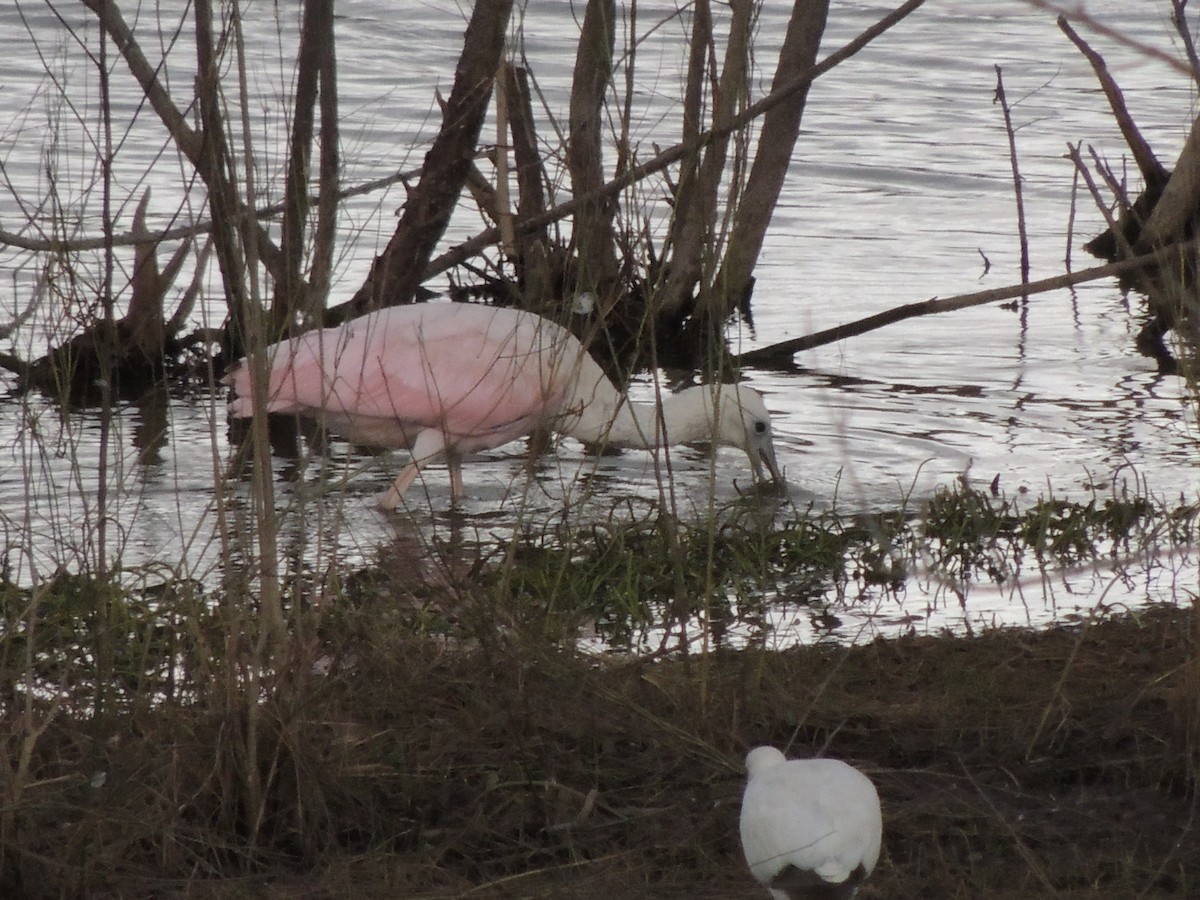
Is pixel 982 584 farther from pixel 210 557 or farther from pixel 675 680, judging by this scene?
pixel 210 557

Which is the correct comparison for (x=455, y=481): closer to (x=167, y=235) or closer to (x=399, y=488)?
(x=399, y=488)

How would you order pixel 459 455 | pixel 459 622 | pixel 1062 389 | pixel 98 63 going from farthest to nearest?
pixel 1062 389 → pixel 459 455 → pixel 459 622 → pixel 98 63

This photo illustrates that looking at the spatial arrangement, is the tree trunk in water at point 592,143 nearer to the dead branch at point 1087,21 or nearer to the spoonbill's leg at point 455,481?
the spoonbill's leg at point 455,481

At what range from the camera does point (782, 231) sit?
11.6 meters

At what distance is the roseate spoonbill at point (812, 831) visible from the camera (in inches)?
112

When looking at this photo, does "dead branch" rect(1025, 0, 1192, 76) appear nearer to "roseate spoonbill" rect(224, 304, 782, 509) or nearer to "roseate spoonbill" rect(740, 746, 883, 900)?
"roseate spoonbill" rect(740, 746, 883, 900)

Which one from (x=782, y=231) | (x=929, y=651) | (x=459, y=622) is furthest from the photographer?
(x=782, y=231)

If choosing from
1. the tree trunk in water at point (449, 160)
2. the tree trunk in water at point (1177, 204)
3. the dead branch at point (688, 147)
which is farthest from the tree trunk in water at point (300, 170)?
the tree trunk in water at point (1177, 204)

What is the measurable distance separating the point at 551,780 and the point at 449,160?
3437 millimetres

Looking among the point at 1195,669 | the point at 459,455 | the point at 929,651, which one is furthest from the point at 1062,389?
the point at 1195,669

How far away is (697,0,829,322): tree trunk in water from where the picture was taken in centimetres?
772

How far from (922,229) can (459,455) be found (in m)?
6.07

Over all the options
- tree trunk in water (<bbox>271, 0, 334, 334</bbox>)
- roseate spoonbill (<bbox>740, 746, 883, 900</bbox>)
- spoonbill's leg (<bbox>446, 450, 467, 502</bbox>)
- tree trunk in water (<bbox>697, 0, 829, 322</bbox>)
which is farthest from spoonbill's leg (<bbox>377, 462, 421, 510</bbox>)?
roseate spoonbill (<bbox>740, 746, 883, 900</bbox>)

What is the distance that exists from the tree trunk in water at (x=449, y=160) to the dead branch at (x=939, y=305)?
1.21 meters
